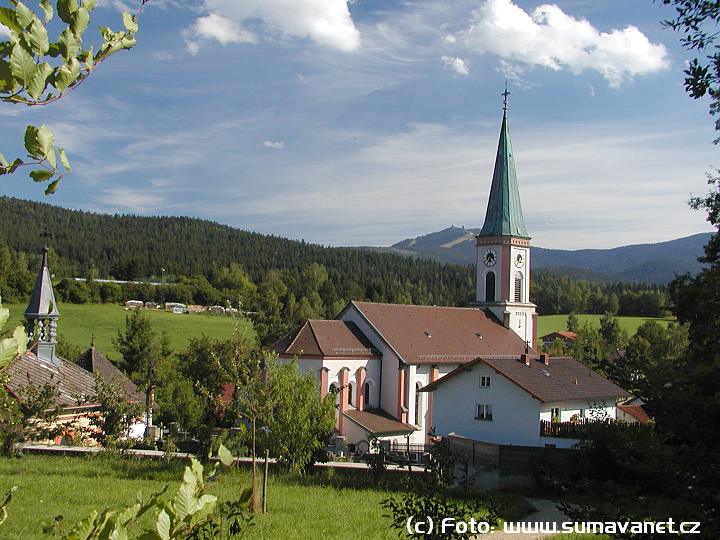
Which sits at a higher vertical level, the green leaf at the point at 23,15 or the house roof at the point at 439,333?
the house roof at the point at 439,333

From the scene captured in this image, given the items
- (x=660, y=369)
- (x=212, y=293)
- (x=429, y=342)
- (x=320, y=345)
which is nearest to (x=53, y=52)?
(x=660, y=369)

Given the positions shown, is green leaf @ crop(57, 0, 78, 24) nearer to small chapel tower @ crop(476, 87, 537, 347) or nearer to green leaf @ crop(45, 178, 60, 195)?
green leaf @ crop(45, 178, 60, 195)

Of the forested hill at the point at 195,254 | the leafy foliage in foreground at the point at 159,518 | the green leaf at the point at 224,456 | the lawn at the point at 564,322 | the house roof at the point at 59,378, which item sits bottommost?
the house roof at the point at 59,378

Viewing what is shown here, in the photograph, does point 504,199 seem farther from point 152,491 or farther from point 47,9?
point 47,9

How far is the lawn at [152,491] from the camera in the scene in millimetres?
12430

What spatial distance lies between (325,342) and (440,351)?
790 centimetres

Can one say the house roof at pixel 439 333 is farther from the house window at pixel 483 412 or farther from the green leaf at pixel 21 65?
the green leaf at pixel 21 65

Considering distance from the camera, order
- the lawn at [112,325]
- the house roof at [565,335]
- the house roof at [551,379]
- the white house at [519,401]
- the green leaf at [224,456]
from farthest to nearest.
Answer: the house roof at [565,335] < the lawn at [112,325] < the house roof at [551,379] < the white house at [519,401] < the green leaf at [224,456]

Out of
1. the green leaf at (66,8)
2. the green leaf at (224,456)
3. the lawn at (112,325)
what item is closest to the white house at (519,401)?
the green leaf at (224,456)

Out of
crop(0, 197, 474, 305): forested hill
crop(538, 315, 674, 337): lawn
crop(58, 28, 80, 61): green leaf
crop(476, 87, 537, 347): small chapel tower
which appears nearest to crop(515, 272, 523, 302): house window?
crop(476, 87, 537, 347): small chapel tower

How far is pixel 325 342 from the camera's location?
3975 centimetres

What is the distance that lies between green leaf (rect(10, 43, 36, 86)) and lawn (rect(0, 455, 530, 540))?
9.08 m

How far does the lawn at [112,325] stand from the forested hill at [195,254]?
27000 mm

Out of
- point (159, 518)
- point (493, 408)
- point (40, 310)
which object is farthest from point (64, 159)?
point (493, 408)
